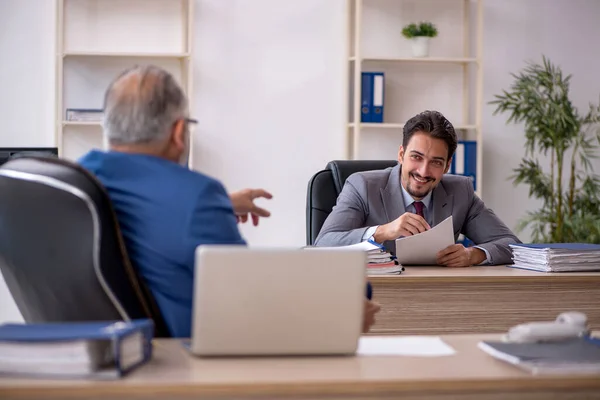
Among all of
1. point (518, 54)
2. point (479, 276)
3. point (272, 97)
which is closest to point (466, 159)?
point (518, 54)

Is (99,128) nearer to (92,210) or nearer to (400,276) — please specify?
(400,276)

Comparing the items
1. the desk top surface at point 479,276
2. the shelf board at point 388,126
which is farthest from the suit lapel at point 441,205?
the shelf board at point 388,126

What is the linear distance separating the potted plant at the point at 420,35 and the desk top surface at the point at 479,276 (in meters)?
2.67

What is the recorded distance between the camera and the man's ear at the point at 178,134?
1.76 meters

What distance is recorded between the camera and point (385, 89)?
18.3 ft

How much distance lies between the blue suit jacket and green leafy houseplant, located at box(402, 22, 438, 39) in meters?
3.89

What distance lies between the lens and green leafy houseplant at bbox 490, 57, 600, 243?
5262 mm

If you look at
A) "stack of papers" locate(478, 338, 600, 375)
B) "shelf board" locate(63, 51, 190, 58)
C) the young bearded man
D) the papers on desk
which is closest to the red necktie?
the young bearded man

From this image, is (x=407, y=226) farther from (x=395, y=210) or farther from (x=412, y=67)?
(x=412, y=67)

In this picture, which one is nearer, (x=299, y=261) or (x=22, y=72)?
(x=299, y=261)

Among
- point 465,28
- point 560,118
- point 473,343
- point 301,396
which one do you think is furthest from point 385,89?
point 301,396

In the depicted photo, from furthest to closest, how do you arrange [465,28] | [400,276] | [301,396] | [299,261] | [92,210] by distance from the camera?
[465,28]
[400,276]
[92,210]
[299,261]
[301,396]

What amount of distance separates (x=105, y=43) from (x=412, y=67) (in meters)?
1.94

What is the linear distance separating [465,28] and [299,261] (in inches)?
176
